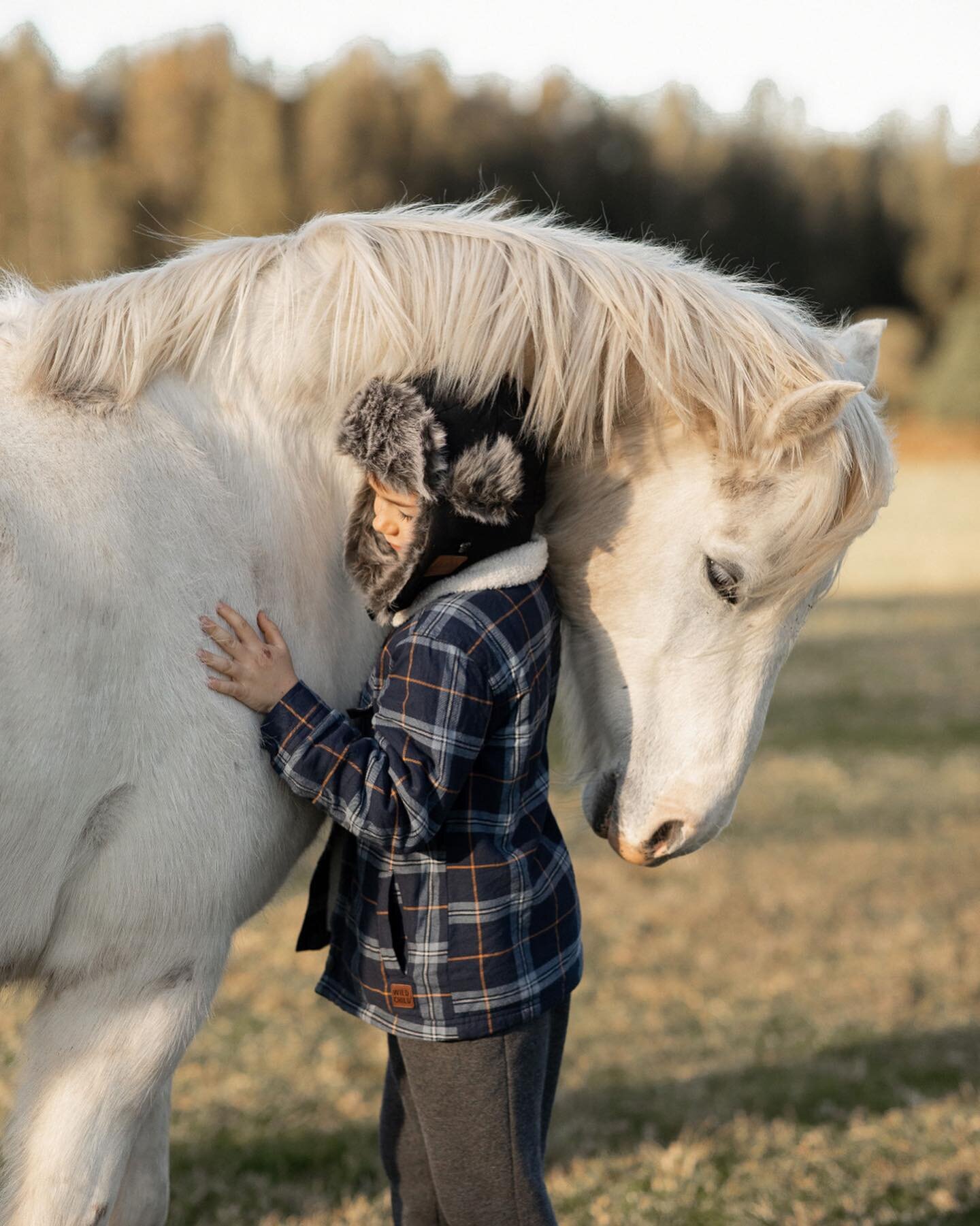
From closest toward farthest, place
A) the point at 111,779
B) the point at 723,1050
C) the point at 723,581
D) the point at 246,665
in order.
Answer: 1. the point at 111,779
2. the point at 246,665
3. the point at 723,581
4. the point at 723,1050

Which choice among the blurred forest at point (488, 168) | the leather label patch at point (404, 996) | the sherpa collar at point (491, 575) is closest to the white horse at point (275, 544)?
the sherpa collar at point (491, 575)

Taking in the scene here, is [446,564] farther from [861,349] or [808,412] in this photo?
[861,349]

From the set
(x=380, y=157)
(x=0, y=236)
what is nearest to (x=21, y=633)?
(x=0, y=236)

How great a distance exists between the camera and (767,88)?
52312 mm

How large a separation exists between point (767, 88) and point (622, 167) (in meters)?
12.2

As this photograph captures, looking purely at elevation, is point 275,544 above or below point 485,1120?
above

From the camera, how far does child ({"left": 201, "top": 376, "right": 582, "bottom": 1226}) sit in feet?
5.62

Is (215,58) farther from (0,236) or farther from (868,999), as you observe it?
(868,999)

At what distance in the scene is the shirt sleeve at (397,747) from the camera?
66.3 inches

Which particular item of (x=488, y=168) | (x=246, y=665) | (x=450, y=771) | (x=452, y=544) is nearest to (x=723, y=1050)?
(x=450, y=771)

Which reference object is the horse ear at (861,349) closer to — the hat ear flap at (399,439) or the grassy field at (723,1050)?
the hat ear flap at (399,439)

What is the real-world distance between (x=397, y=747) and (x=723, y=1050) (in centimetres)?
279

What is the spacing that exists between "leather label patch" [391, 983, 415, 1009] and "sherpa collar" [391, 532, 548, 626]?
58 cm

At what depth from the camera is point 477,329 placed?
70.2 inches
